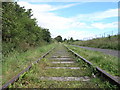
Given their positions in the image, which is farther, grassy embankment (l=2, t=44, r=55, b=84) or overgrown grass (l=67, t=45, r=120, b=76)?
overgrown grass (l=67, t=45, r=120, b=76)

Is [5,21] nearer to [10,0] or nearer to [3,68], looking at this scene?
[10,0]

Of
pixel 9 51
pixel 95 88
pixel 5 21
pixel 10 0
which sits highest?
pixel 10 0

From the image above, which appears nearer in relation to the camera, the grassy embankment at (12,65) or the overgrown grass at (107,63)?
the grassy embankment at (12,65)

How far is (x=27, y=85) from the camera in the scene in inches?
128

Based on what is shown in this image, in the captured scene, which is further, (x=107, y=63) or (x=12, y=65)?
(x=107, y=63)

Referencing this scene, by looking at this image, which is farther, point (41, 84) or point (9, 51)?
point (9, 51)

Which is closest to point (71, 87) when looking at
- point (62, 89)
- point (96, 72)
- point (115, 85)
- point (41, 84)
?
point (62, 89)

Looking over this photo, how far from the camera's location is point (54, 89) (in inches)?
119

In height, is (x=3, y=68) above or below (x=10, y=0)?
below

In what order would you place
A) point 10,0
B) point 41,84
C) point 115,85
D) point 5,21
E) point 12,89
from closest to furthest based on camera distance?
point 12,89 < point 115,85 < point 41,84 < point 5,21 < point 10,0

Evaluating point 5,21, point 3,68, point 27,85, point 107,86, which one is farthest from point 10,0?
point 107,86

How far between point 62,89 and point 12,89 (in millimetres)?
1061

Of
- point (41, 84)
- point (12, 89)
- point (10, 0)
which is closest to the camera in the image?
point (12, 89)

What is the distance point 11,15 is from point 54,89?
5.06 metres
